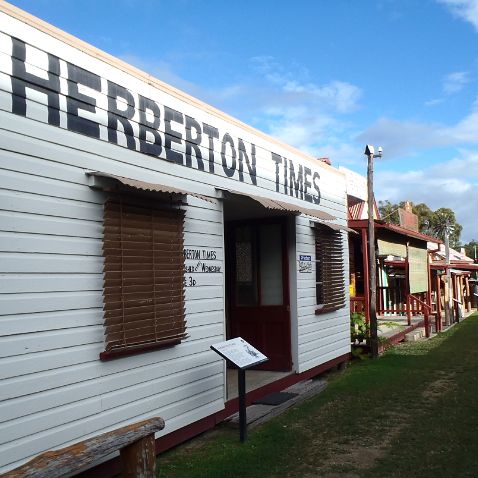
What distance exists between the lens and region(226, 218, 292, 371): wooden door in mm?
8461

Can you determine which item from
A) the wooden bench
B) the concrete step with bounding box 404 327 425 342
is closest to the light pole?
the concrete step with bounding box 404 327 425 342

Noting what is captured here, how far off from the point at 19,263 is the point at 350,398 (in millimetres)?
5338

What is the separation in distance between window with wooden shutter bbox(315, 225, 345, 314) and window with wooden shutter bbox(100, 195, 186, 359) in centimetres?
400

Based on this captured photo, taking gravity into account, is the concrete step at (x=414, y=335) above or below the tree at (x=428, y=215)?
below

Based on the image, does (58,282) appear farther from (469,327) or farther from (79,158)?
(469,327)

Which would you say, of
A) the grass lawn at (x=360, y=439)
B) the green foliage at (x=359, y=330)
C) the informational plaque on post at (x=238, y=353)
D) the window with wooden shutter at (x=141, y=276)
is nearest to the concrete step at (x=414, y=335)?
the green foliage at (x=359, y=330)

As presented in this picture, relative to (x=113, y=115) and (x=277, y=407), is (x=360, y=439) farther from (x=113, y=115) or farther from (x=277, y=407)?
(x=113, y=115)

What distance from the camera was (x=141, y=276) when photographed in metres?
5.21

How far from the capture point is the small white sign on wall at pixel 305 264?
28.3 feet

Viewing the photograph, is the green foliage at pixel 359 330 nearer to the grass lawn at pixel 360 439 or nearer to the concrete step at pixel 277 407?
the grass lawn at pixel 360 439

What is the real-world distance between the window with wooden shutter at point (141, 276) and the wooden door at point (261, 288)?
298 cm

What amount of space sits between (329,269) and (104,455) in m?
6.68

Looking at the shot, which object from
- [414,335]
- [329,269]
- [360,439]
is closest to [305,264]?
[329,269]

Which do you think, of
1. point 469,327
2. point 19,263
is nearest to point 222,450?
point 19,263
